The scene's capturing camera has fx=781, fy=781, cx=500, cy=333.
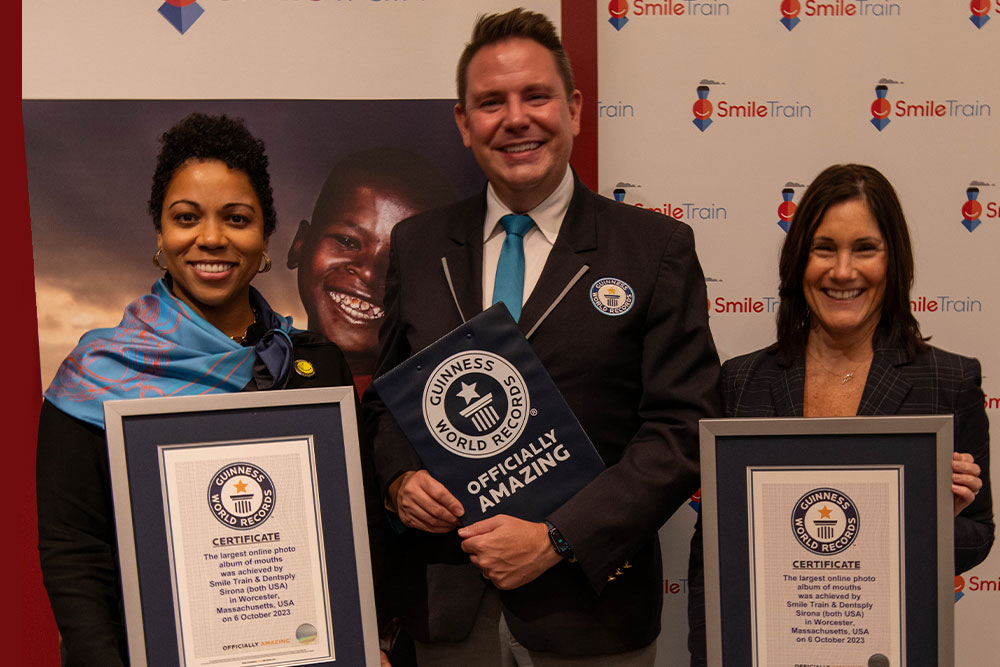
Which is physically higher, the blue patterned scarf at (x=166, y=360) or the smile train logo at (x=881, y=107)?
the smile train logo at (x=881, y=107)

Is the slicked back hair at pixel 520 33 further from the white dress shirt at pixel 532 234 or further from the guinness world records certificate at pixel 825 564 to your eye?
the guinness world records certificate at pixel 825 564

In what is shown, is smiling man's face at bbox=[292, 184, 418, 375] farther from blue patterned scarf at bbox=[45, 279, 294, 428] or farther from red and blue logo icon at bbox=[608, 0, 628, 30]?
red and blue logo icon at bbox=[608, 0, 628, 30]

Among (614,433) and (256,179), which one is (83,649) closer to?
(256,179)

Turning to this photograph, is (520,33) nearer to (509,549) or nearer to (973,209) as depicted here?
(509,549)

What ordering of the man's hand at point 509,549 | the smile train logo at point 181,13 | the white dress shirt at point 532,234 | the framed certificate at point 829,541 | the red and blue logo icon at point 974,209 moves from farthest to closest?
the red and blue logo icon at point 974,209 < the smile train logo at point 181,13 < the white dress shirt at point 532,234 < the man's hand at point 509,549 < the framed certificate at point 829,541

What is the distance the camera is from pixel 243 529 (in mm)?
1637

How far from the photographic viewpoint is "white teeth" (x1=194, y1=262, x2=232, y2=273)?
77.0 inches

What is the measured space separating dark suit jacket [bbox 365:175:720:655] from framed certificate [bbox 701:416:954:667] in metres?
0.23

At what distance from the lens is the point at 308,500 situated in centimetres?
168

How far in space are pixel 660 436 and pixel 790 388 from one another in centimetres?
45

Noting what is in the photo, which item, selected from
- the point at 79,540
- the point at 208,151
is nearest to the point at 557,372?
the point at 208,151

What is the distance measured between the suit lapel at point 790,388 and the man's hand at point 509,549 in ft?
2.41

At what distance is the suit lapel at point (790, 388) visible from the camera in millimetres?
2061

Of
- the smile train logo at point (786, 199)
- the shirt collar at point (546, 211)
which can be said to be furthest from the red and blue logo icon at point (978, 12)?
the shirt collar at point (546, 211)
